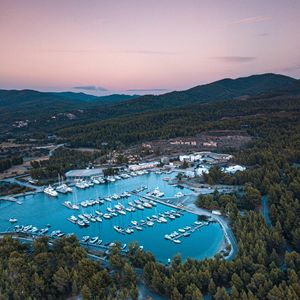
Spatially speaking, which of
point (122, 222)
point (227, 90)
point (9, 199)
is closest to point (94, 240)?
point (122, 222)

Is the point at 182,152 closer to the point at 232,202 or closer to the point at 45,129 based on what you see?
the point at 232,202

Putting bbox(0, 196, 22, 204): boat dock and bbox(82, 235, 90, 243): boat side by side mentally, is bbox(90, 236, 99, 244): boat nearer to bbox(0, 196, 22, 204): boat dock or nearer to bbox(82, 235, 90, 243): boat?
bbox(82, 235, 90, 243): boat

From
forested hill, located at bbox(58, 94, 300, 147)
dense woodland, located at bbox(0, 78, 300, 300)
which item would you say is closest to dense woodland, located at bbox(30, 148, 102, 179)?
forested hill, located at bbox(58, 94, 300, 147)

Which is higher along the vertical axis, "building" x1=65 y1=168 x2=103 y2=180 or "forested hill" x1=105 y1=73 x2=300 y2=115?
"forested hill" x1=105 y1=73 x2=300 y2=115

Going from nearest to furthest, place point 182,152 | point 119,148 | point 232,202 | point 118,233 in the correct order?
point 118,233 < point 232,202 < point 182,152 < point 119,148

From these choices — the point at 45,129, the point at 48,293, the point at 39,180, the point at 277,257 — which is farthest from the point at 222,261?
the point at 45,129

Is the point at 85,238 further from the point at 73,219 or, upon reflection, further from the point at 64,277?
the point at 64,277
